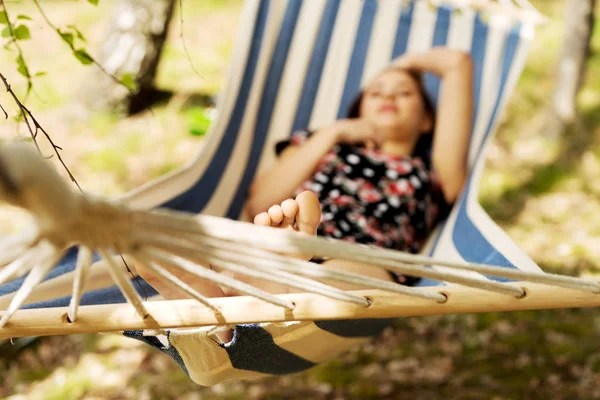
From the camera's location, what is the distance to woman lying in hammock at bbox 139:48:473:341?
2152 mm

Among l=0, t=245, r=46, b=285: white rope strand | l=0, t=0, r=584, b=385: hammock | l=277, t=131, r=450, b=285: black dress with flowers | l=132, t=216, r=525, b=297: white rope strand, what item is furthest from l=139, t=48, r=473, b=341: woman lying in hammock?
l=0, t=245, r=46, b=285: white rope strand

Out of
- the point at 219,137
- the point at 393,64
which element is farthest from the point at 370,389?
the point at 393,64

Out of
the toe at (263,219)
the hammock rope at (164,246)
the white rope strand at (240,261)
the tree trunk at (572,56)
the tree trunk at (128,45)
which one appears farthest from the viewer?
the tree trunk at (128,45)

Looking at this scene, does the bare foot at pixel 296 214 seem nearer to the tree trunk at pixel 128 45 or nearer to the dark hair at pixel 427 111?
the dark hair at pixel 427 111

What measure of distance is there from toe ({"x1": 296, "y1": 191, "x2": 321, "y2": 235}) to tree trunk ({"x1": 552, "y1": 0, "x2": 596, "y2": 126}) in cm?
268

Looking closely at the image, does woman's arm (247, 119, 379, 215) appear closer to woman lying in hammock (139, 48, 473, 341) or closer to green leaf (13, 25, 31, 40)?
woman lying in hammock (139, 48, 473, 341)

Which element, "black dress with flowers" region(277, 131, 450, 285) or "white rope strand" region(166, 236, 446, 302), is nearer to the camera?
"white rope strand" region(166, 236, 446, 302)

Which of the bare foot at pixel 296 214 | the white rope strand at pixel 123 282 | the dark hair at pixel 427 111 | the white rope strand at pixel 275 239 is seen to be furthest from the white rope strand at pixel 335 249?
the dark hair at pixel 427 111

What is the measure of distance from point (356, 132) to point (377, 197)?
0.31 metres

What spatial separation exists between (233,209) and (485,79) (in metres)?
1.13

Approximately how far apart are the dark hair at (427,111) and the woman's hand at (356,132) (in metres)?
0.15

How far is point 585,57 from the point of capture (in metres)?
3.59

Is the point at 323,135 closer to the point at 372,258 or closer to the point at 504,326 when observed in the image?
the point at 504,326

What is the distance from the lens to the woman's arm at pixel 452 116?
2309 mm
